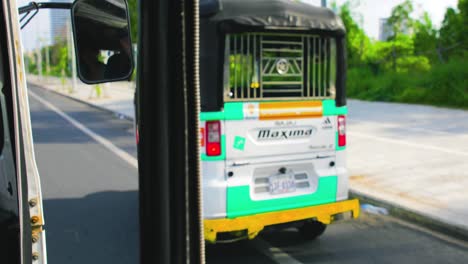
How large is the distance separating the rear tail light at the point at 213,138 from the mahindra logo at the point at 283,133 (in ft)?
1.31

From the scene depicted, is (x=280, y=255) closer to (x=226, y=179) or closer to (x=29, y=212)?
(x=226, y=179)

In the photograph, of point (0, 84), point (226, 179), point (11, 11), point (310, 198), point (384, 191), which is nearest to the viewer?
point (11, 11)

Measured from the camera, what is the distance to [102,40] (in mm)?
1874

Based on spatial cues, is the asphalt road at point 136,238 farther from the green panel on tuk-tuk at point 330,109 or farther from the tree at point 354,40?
the tree at point 354,40

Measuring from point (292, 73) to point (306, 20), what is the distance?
516 mm

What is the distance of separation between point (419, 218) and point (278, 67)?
2.58m

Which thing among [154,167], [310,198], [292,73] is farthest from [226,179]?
[154,167]

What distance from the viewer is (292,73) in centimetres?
493

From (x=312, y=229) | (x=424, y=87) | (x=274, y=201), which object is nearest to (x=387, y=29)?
(x=424, y=87)

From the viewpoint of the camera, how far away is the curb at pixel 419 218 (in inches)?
215

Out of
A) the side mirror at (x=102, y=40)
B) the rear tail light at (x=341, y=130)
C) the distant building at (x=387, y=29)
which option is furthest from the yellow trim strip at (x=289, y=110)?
the distant building at (x=387, y=29)

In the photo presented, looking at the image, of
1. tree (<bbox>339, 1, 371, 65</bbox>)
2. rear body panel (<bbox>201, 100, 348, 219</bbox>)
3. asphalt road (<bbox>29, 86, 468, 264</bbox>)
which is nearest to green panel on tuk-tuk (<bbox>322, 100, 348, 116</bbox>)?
rear body panel (<bbox>201, 100, 348, 219</bbox>)

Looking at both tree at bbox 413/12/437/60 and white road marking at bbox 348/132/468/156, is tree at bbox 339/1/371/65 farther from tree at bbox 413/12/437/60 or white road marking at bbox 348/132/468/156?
white road marking at bbox 348/132/468/156

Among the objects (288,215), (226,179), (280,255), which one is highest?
(226,179)
